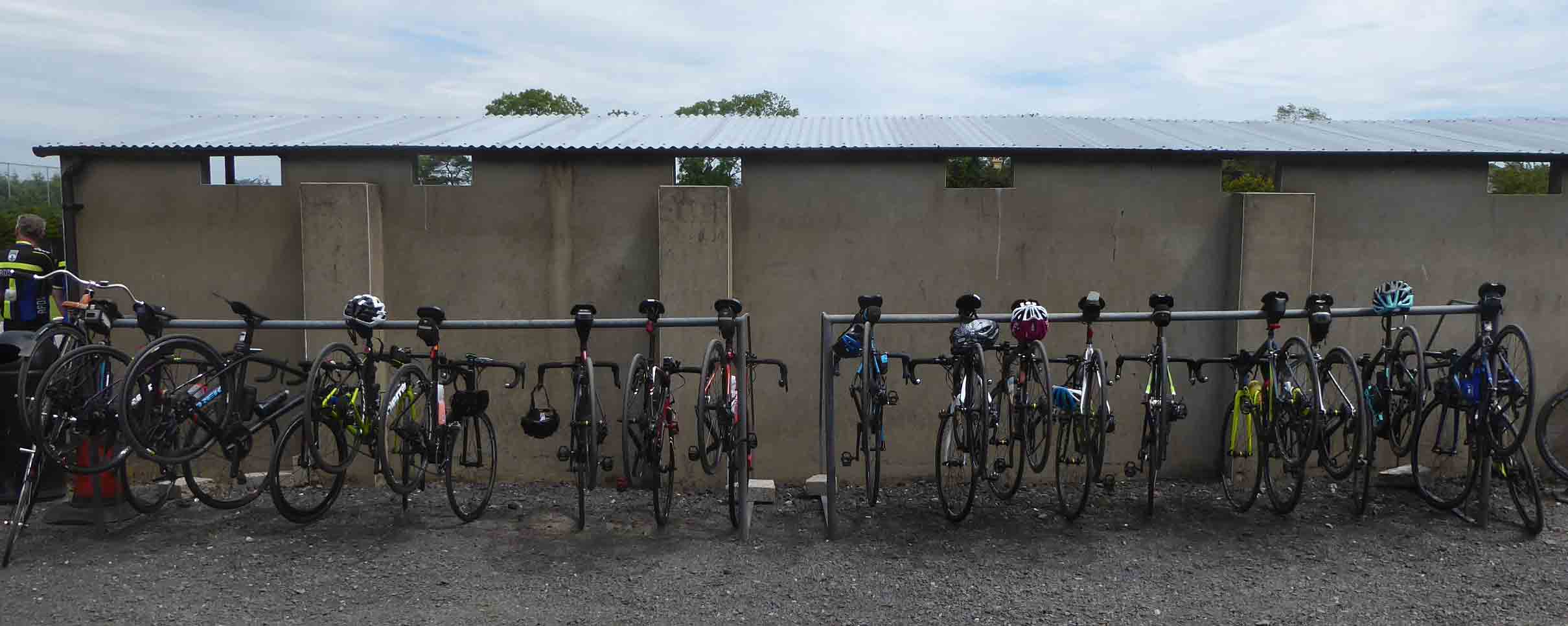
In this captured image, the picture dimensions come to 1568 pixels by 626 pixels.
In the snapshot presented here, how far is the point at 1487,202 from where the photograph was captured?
23.6 feet

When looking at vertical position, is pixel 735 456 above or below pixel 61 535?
above

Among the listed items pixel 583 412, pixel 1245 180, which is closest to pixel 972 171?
pixel 1245 180

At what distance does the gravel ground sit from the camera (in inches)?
177

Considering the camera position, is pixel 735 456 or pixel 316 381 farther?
pixel 735 456

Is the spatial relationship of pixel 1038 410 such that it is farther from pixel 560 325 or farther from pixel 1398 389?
pixel 560 325

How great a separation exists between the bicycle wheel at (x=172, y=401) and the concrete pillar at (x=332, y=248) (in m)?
1.42

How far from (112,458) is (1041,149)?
598 cm

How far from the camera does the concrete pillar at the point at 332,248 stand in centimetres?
670

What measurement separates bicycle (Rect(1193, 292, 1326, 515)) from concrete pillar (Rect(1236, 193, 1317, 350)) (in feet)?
3.55

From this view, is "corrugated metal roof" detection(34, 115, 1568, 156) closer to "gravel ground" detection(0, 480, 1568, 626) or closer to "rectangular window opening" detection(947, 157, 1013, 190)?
"gravel ground" detection(0, 480, 1568, 626)

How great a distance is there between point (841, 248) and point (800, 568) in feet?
8.79

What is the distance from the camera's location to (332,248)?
6719 mm

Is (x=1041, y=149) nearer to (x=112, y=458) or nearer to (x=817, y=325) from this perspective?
(x=817, y=325)

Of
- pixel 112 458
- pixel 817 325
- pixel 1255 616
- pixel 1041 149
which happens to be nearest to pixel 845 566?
pixel 1255 616
